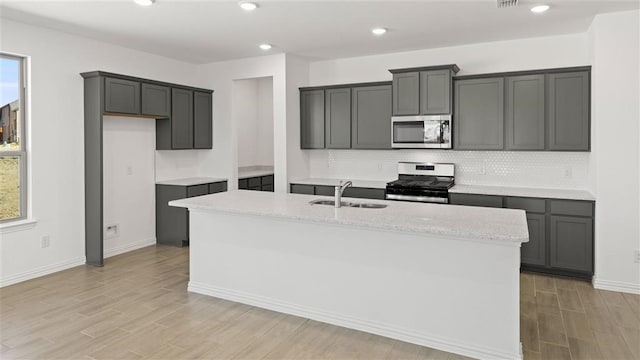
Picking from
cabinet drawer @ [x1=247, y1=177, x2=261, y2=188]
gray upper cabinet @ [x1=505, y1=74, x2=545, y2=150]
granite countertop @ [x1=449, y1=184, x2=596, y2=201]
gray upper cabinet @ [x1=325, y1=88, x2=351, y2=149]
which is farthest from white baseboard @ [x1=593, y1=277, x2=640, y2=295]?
cabinet drawer @ [x1=247, y1=177, x2=261, y2=188]

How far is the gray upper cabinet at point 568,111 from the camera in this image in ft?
14.8

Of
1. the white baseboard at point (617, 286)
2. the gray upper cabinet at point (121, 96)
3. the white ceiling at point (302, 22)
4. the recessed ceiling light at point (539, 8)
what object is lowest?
the white baseboard at point (617, 286)

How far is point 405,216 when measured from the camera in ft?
10.0

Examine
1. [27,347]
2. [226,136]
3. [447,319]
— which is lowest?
[27,347]

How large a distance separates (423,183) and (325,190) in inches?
50.2

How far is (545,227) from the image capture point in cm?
449

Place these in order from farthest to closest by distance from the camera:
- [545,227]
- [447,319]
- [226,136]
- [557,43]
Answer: [226,136], [557,43], [545,227], [447,319]

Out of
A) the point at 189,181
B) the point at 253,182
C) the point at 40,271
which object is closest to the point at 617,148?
the point at 253,182

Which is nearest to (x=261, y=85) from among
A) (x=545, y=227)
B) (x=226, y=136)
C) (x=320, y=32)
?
(x=226, y=136)

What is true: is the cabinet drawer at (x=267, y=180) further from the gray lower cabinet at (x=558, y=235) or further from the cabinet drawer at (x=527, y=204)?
the cabinet drawer at (x=527, y=204)

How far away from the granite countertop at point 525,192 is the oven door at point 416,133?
61cm

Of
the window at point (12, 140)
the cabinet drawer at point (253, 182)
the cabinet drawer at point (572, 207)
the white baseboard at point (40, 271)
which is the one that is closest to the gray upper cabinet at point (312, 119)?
the cabinet drawer at point (253, 182)

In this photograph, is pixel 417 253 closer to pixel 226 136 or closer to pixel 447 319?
pixel 447 319

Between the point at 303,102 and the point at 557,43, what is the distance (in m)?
3.23
